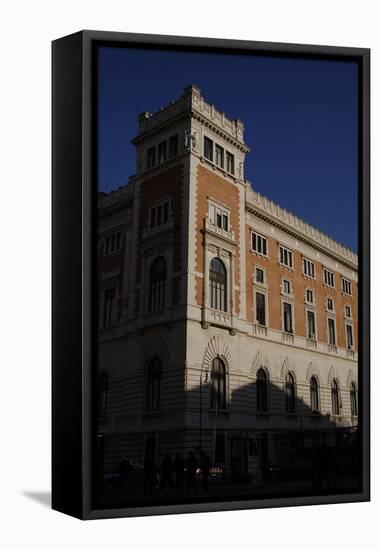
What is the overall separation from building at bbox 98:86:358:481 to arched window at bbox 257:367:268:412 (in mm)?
40

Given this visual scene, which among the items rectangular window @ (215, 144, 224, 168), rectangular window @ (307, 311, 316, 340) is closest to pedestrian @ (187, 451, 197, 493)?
rectangular window @ (307, 311, 316, 340)

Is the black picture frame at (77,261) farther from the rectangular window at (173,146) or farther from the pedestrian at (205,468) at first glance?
the rectangular window at (173,146)

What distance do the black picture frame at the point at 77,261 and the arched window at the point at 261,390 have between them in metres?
2.05

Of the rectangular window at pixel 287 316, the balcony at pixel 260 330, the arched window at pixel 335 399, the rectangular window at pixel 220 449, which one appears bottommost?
the rectangular window at pixel 220 449

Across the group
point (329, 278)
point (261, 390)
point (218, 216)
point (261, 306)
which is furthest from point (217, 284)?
point (329, 278)

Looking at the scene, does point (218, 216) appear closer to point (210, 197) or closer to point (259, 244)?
point (210, 197)


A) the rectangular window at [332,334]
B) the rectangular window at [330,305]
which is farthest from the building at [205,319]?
the rectangular window at [330,305]

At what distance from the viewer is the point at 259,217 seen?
926 inches

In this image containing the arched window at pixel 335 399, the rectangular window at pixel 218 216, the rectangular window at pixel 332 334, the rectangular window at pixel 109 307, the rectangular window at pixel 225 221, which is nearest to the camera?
the rectangular window at pixel 109 307

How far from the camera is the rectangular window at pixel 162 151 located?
20984mm

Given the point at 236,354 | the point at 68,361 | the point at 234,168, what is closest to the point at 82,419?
the point at 68,361

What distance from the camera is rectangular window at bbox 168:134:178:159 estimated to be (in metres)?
21.5

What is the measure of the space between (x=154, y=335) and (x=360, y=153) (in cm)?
596

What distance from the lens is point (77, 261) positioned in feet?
63.9
